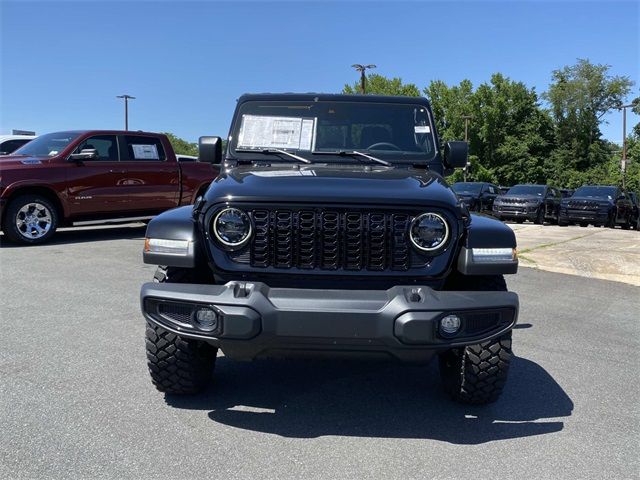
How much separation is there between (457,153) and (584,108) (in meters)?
59.4

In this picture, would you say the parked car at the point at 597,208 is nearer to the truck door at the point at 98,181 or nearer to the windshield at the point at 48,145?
the truck door at the point at 98,181

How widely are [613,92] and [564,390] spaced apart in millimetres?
61489

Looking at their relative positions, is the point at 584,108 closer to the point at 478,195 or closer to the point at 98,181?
the point at 478,195

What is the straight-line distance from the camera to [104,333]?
4.96 metres

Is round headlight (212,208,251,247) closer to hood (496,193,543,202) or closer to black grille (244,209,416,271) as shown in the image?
black grille (244,209,416,271)

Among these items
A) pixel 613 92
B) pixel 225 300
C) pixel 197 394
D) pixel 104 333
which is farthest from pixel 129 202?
pixel 613 92

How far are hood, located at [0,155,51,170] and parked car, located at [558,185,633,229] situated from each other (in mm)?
17009

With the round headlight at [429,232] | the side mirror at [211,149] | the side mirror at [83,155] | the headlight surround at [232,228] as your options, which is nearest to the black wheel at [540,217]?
the side mirror at [83,155]

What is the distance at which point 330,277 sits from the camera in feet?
10.3

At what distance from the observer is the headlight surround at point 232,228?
10.3 feet

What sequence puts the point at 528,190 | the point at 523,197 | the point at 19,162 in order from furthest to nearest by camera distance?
the point at 528,190 → the point at 523,197 → the point at 19,162

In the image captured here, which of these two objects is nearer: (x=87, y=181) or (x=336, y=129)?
(x=336, y=129)

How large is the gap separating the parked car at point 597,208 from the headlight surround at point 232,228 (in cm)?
1946

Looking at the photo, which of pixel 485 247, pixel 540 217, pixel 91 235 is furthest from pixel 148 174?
pixel 540 217
